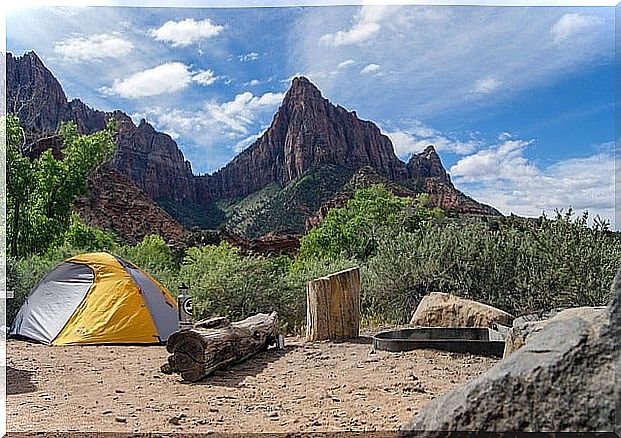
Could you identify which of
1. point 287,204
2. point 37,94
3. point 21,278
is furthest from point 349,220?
point 37,94

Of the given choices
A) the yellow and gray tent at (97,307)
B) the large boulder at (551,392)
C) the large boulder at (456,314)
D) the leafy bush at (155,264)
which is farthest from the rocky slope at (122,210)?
the large boulder at (551,392)

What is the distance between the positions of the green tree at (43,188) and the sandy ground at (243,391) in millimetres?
5561

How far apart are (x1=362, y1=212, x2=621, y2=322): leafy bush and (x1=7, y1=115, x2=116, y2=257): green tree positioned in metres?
5.42

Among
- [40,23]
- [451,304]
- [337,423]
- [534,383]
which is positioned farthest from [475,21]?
[534,383]

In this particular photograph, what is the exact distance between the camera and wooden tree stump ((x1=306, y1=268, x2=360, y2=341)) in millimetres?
5035

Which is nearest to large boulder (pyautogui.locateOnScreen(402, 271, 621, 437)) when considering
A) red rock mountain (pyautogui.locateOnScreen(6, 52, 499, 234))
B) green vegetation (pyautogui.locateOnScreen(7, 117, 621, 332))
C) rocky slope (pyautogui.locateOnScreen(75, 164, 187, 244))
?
green vegetation (pyautogui.locateOnScreen(7, 117, 621, 332))

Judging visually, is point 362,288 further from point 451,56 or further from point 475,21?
point 451,56

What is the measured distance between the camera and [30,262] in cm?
741

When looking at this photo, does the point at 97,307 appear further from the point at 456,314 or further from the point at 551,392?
the point at 551,392

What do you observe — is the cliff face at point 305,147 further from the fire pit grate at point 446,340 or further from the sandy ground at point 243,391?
the sandy ground at point 243,391

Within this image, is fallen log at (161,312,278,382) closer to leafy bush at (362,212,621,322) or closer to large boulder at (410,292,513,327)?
large boulder at (410,292,513,327)

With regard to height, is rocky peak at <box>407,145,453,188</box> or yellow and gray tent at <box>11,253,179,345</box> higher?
rocky peak at <box>407,145,453,188</box>

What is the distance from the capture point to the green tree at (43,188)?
9.86m

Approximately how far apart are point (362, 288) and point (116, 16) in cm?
913
